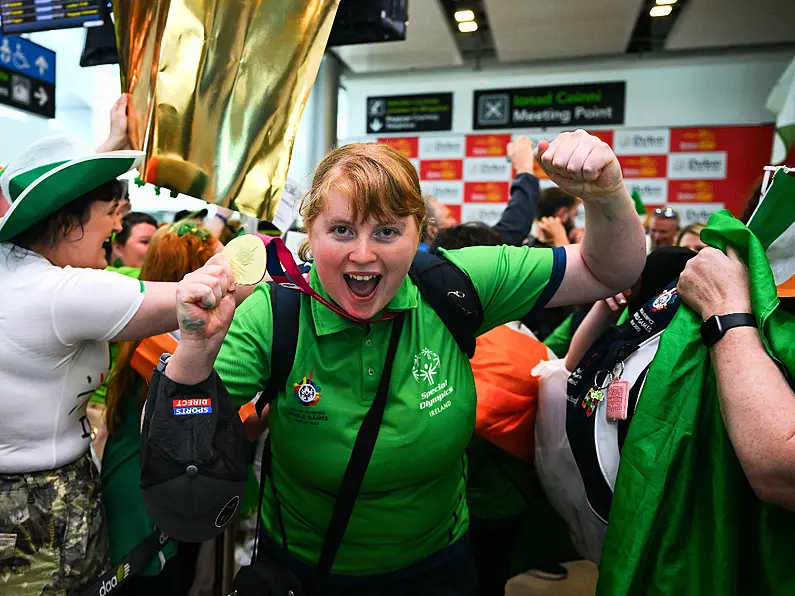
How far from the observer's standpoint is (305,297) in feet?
3.95

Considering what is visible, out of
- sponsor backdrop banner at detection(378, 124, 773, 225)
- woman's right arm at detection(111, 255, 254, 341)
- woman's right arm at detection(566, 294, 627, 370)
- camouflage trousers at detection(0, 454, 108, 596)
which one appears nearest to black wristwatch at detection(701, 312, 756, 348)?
woman's right arm at detection(566, 294, 627, 370)

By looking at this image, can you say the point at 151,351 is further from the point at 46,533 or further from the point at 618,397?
the point at 618,397

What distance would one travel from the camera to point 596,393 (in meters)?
1.27

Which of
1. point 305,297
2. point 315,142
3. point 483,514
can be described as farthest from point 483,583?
point 315,142

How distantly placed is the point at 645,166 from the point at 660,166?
0.14m

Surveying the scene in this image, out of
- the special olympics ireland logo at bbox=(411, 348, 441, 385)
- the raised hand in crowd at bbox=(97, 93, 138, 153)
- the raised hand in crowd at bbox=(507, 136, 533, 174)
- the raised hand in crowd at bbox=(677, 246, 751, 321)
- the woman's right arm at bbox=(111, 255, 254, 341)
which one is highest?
the raised hand in crowd at bbox=(507, 136, 533, 174)

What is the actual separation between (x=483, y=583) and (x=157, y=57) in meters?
1.86

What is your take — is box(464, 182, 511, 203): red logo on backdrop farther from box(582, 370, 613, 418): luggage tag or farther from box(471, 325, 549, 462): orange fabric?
box(582, 370, 613, 418): luggage tag

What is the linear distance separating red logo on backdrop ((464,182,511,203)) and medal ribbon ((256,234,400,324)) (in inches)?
223

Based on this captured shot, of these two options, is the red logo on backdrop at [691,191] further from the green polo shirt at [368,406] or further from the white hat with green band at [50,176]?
the white hat with green band at [50,176]

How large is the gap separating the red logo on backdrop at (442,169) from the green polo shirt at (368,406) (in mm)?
5561

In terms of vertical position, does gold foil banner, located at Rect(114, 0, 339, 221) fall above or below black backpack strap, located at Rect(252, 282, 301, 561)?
above

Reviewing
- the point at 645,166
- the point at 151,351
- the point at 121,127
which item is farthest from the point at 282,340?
the point at 645,166

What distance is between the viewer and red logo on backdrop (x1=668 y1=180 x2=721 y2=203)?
606 centimetres
